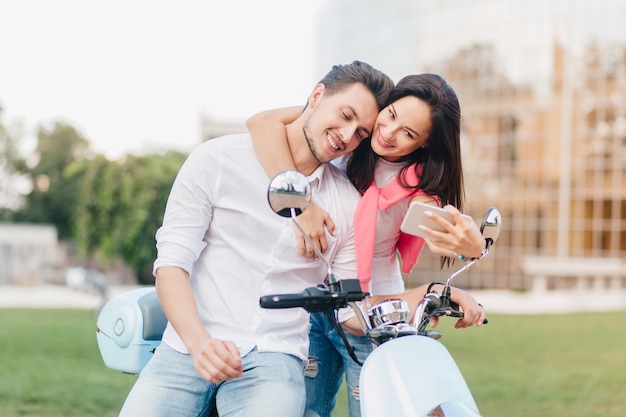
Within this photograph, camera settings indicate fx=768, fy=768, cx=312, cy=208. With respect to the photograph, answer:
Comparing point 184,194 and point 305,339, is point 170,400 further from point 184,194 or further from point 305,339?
point 184,194

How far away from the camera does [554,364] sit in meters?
10.3

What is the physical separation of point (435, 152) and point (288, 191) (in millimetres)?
748

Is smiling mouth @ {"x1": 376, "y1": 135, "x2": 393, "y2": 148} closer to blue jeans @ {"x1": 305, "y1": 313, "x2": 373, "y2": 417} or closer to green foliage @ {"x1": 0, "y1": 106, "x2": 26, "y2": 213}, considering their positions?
blue jeans @ {"x1": 305, "y1": 313, "x2": 373, "y2": 417}

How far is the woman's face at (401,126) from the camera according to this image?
2.23 m

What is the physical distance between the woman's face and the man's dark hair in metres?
0.05

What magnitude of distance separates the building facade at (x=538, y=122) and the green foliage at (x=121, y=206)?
12826 mm

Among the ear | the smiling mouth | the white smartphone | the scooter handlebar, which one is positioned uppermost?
the ear

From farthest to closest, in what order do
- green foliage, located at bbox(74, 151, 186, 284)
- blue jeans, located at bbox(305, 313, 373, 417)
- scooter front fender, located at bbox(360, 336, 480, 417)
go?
green foliage, located at bbox(74, 151, 186, 284) → blue jeans, located at bbox(305, 313, 373, 417) → scooter front fender, located at bbox(360, 336, 480, 417)

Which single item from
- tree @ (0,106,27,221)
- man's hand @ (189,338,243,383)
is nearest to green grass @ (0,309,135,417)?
man's hand @ (189,338,243,383)

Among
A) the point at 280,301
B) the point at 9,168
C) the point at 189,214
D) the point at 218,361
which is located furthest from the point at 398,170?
the point at 9,168

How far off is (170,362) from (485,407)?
5.52 m

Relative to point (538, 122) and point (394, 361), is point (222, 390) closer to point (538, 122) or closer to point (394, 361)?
point (394, 361)

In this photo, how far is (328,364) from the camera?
2787 millimetres

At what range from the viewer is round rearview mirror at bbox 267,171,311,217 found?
173cm
